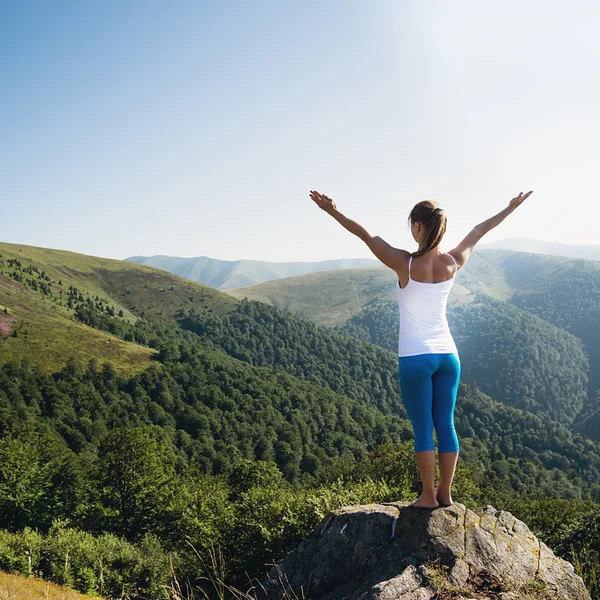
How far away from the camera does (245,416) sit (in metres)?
102

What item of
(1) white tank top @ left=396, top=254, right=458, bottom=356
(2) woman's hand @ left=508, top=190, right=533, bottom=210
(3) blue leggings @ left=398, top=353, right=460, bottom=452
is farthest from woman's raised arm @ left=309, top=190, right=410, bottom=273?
(2) woman's hand @ left=508, top=190, right=533, bottom=210

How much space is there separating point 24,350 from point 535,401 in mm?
200798

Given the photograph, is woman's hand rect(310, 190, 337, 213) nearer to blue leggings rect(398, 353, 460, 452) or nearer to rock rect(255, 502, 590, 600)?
blue leggings rect(398, 353, 460, 452)

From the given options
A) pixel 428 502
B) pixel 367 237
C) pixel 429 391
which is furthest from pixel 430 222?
pixel 428 502

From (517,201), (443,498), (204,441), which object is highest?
(517,201)

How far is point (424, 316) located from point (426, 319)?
4 cm

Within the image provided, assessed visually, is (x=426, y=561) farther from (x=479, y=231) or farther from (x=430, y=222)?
(x=479, y=231)

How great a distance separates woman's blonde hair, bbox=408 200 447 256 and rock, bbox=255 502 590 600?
3554mm

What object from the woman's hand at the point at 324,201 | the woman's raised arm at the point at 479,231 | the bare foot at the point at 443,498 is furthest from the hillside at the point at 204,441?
the woman's raised arm at the point at 479,231

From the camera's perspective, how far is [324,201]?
200 inches

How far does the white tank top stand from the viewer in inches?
195

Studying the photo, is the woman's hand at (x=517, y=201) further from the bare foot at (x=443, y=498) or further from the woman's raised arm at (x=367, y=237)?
the bare foot at (x=443, y=498)

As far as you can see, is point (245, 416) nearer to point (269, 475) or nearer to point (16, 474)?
point (269, 475)

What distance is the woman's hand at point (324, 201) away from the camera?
505cm
